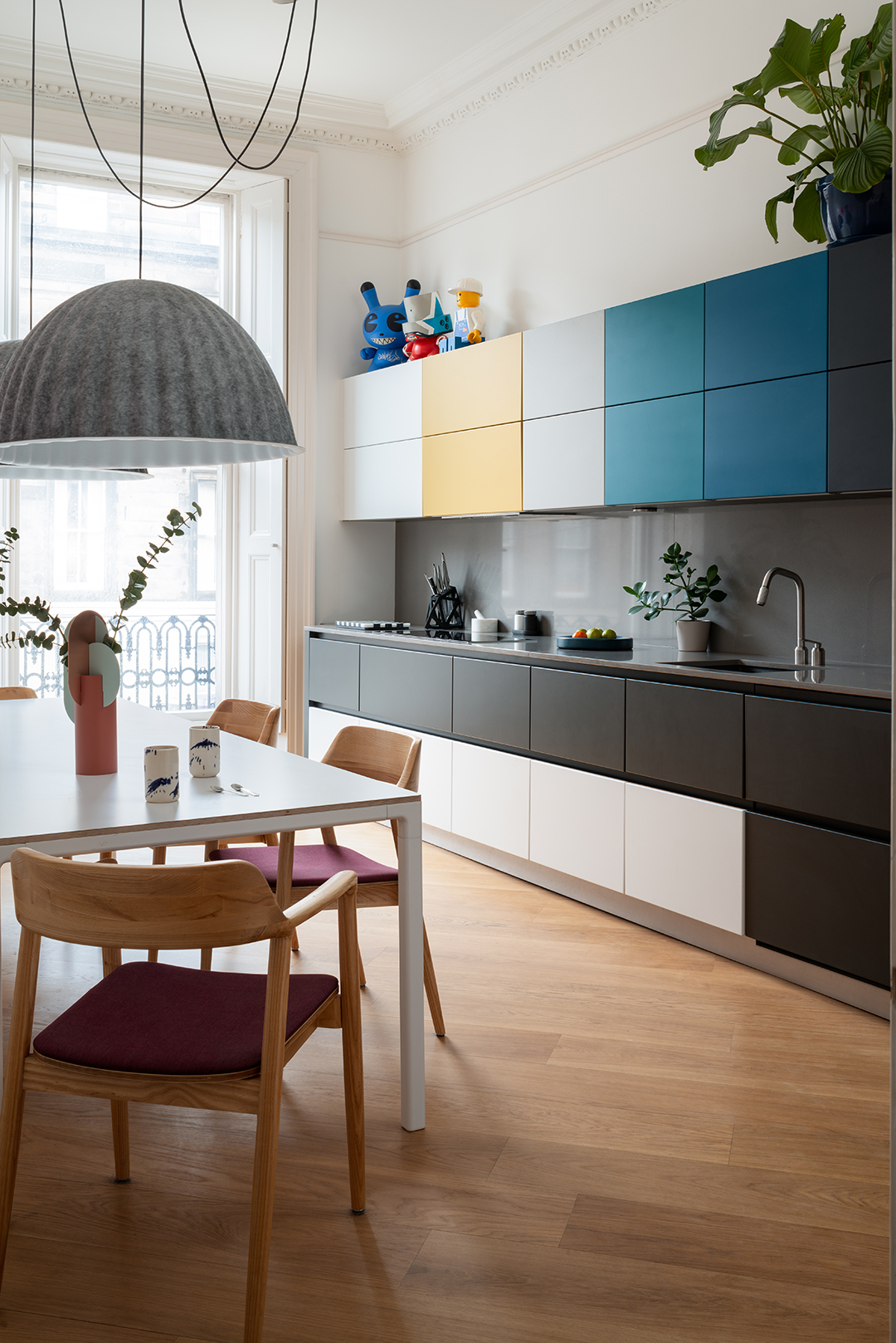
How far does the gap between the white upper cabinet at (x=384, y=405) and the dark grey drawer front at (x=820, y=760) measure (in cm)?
264

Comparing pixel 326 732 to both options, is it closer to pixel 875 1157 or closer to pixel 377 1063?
pixel 377 1063

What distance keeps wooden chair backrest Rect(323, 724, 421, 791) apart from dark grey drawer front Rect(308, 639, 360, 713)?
211 cm

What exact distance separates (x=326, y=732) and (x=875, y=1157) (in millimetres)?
3657

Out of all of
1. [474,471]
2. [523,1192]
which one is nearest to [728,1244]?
[523,1192]

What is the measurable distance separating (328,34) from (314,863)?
385cm

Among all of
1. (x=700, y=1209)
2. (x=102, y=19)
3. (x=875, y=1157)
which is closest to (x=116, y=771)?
(x=700, y=1209)

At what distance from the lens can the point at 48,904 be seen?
166cm

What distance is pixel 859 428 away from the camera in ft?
9.97

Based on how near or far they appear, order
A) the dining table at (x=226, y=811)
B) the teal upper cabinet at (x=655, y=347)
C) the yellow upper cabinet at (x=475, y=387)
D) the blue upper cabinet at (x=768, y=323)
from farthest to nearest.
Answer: the yellow upper cabinet at (x=475, y=387), the teal upper cabinet at (x=655, y=347), the blue upper cabinet at (x=768, y=323), the dining table at (x=226, y=811)

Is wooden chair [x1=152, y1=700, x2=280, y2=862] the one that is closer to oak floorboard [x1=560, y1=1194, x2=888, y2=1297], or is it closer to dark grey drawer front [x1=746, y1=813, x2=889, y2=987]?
dark grey drawer front [x1=746, y1=813, x2=889, y2=987]

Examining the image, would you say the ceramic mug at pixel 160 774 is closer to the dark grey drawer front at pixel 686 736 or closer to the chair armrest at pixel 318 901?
the chair armrest at pixel 318 901

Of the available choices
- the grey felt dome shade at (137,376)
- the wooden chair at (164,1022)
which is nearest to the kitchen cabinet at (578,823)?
the wooden chair at (164,1022)

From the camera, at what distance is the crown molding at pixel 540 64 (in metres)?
4.31

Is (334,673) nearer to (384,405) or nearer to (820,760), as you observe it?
(384,405)
